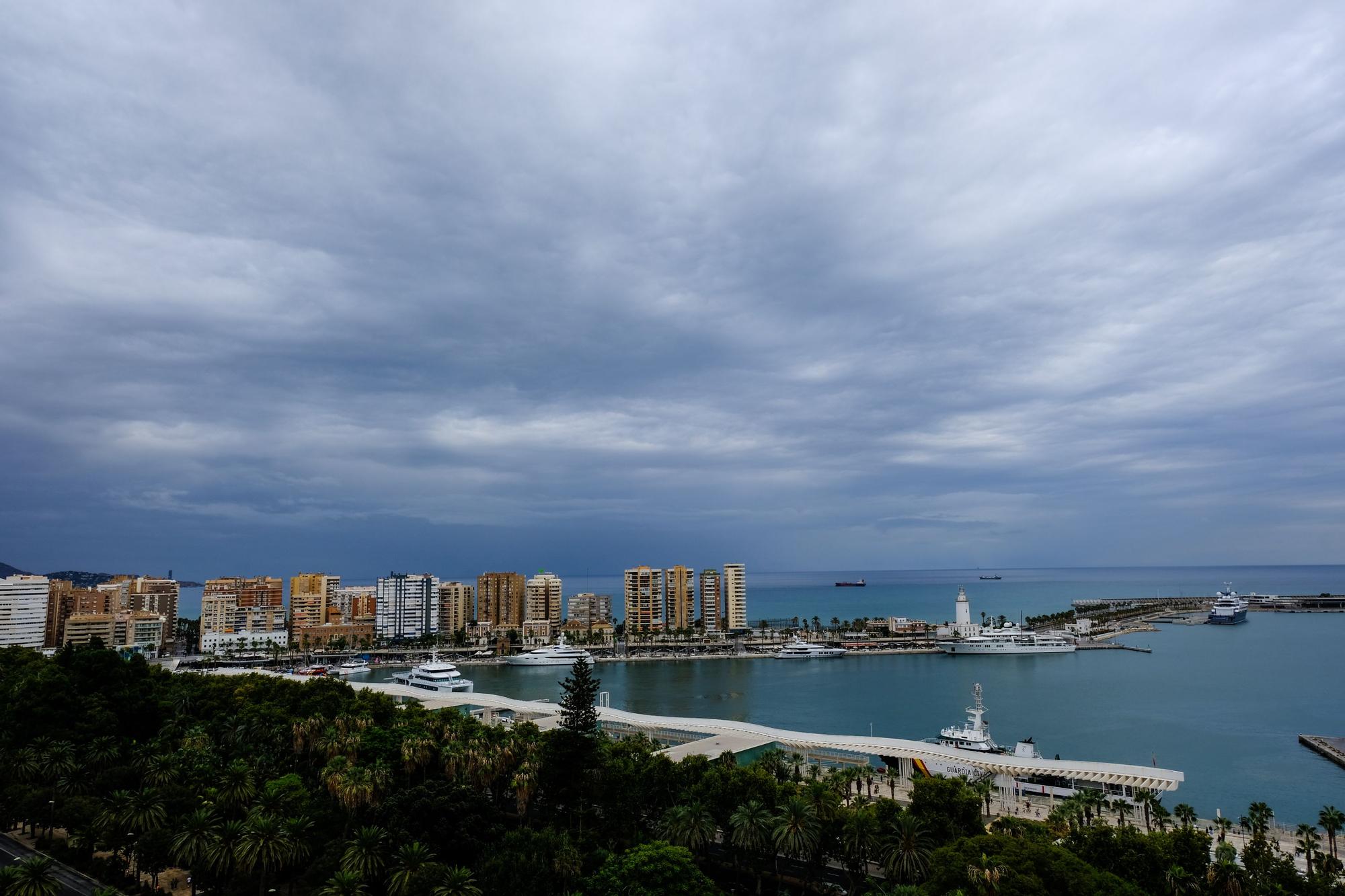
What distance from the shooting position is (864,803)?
24516 millimetres

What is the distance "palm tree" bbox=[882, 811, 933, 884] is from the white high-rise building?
342 feet

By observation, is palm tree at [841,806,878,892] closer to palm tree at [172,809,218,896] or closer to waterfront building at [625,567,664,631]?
palm tree at [172,809,218,896]

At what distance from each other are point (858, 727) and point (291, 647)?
8171 centimetres

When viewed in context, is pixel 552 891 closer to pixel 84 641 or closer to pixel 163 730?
pixel 163 730

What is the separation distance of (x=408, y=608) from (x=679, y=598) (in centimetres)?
4299

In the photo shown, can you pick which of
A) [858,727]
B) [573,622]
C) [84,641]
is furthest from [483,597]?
[858,727]

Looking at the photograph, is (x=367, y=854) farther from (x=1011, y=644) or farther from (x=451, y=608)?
(x=451, y=608)

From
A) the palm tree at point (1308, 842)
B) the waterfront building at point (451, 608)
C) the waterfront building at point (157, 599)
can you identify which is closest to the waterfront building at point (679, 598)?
the waterfront building at point (451, 608)

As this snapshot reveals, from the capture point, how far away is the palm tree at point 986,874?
1638 centimetres

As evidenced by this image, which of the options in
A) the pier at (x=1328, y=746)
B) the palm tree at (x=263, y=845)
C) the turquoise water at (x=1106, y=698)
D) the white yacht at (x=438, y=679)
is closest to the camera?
the palm tree at (x=263, y=845)

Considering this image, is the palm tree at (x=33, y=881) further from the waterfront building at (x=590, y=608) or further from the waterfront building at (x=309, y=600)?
the waterfront building at (x=590, y=608)

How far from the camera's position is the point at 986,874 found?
16531mm

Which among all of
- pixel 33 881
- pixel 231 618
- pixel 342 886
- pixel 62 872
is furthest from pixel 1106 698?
pixel 231 618

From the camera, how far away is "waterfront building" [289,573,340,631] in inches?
4473
